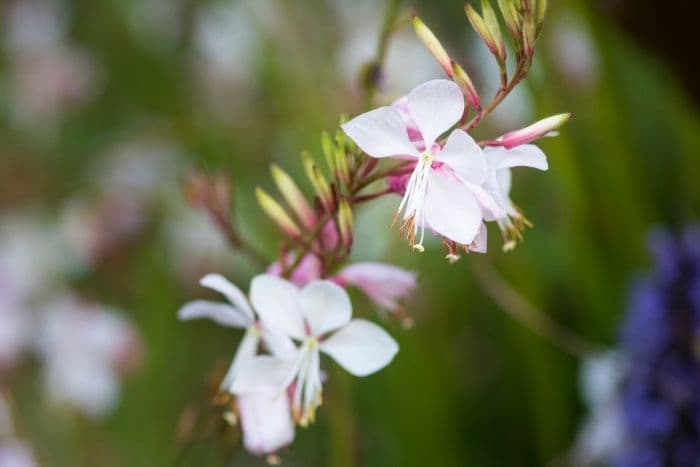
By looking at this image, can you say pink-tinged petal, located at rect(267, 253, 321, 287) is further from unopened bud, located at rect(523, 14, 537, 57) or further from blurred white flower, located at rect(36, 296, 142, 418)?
blurred white flower, located at rect(36, 296, 142, 418)

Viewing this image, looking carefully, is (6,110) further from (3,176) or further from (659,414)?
(659,414)

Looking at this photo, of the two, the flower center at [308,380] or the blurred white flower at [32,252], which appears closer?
the flower center at [308,380]

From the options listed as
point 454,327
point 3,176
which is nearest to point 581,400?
point 454,327

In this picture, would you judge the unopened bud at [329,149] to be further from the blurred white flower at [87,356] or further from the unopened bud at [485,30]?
the blurred white flower at [87,356]

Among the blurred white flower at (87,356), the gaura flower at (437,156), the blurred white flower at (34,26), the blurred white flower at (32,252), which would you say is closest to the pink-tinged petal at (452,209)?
the gaura flower at (437,156)

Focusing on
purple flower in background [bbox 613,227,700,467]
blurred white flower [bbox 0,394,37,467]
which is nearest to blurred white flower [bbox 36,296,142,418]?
blurred white flower [bbox 0,394,37,467]

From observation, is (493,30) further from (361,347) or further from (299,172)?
(299,172)

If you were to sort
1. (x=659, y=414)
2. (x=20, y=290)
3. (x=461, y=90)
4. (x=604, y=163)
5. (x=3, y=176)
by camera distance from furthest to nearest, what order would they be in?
(x=3, y=176)
(x=20, y=290)
(x=604, y=163)
(x=659, y=414)
(x=461, y=90)
